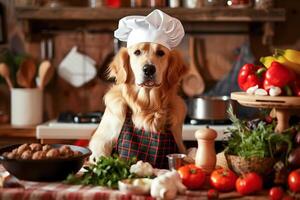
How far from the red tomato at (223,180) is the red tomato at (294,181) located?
0.16 metres

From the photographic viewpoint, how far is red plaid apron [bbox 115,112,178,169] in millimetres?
2059

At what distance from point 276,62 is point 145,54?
0.57 meters

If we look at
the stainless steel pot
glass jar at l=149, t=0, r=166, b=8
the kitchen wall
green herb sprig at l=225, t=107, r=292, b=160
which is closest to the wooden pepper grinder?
green herb sprig at l=225, t=107, r=292, b=160

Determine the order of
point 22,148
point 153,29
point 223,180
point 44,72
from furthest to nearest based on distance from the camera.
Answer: point 44,72
point 153,29
point 22,148
point 223,180

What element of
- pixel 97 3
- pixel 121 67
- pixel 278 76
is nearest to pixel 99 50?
pixel 97 3

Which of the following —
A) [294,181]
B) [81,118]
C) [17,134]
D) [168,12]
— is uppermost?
[168,12]

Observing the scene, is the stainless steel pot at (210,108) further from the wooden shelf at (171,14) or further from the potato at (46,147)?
the potato at (46,147)

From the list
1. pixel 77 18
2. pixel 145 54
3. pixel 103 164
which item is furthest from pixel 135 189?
pixel 77 18

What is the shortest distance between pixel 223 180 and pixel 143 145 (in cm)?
63

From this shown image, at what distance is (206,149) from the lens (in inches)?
64.5

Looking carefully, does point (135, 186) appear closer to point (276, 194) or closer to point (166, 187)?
point (166, 187)

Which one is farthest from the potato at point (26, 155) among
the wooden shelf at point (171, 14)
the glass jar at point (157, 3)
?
the glass jar at point (157, 3)

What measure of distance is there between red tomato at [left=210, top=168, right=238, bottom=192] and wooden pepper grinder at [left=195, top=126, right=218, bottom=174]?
107 mm

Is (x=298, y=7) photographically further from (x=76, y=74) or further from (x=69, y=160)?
(x=69, y=160)
